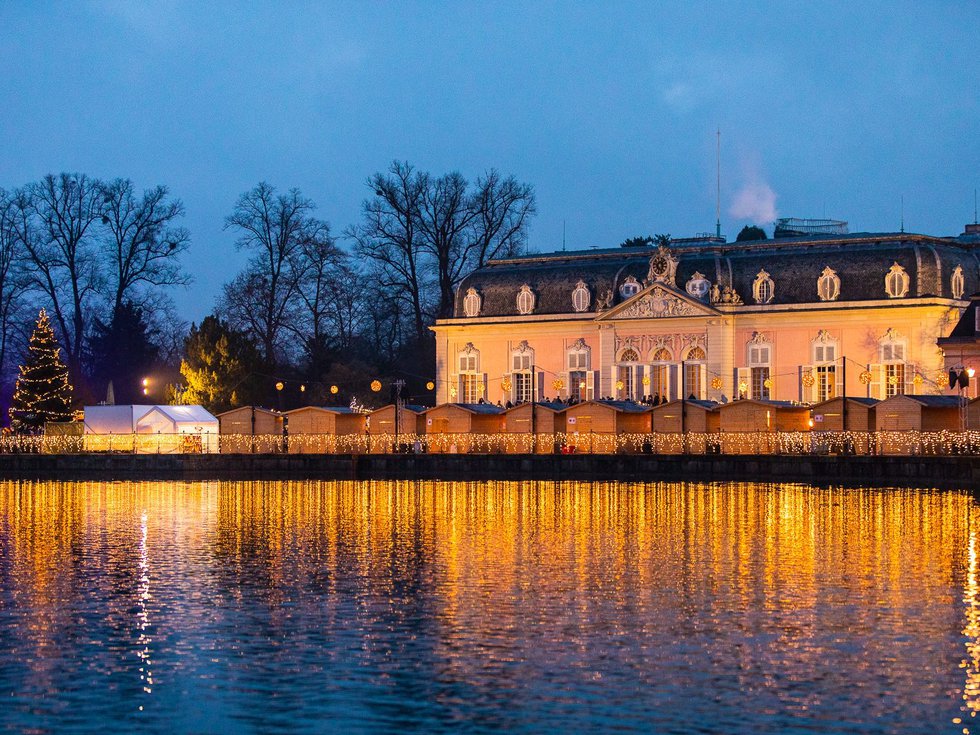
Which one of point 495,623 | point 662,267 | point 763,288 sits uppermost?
point 662,267

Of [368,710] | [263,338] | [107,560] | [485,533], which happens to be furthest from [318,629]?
[263,338]

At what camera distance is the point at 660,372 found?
96375 mm

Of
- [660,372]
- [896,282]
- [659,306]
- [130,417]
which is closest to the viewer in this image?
[896,282]

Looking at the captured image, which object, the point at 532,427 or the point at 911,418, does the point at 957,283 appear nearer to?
the point at 911,418

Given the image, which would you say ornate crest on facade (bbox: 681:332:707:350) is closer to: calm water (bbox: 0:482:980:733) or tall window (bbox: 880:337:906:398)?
tall window (bbox: 880:337:906:398)

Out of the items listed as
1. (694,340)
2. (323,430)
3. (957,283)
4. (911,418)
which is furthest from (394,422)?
(957,283)

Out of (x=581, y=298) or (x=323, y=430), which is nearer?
(x=323, y=430)

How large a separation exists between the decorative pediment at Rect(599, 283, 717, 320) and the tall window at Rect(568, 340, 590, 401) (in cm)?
327

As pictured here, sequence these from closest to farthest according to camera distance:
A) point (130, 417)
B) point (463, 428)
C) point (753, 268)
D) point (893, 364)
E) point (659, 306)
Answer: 1. point (463, 428)
2. point (893, 364)
3. point (130, 417)
4. point (753, 268)
5. point (659, 306)

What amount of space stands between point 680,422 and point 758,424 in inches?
169

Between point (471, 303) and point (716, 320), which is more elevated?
point (471, 303)

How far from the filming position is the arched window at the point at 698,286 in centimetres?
9569

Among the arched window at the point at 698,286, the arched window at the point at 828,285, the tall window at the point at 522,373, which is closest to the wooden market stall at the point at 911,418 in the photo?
the arched window at the point at 828,285

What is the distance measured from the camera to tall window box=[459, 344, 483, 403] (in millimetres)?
102125
